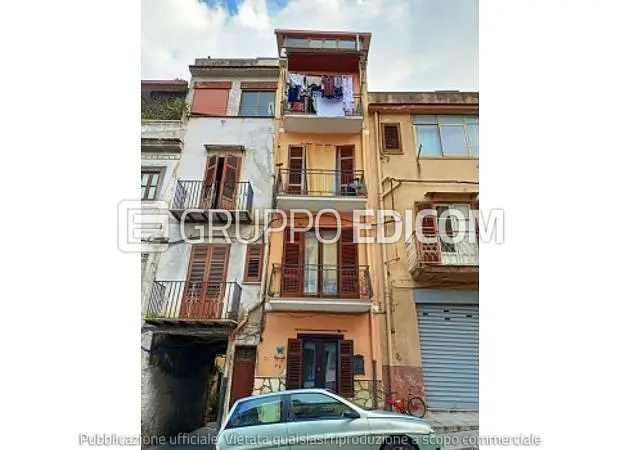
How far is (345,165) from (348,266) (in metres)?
1.38

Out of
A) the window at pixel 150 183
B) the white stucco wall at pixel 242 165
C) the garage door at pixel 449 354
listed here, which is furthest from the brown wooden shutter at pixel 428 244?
the window at pixel 150 183

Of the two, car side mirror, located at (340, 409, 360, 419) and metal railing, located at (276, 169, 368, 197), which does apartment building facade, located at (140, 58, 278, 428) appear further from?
car side mirror, located at (340, 409, 360, 419)

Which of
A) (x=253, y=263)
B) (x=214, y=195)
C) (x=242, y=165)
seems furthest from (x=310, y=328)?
(x=242, y=165)

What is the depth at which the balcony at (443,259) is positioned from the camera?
4148 mm

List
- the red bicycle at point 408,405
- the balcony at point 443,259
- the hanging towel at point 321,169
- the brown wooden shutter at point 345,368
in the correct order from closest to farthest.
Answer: the red bicycle at point 408,405 < the brown wooden shutter at point 345,368 < the balcony at point 443,259 < the hanging towel at point 321,169

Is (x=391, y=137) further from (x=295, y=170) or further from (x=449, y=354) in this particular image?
(x=449, y=354)

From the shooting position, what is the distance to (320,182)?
4910 mm

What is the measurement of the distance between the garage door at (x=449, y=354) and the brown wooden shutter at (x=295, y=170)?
6.50 ft

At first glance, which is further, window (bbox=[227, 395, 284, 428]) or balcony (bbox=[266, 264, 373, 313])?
balcony (bbox=[266, 264, 373, 313])

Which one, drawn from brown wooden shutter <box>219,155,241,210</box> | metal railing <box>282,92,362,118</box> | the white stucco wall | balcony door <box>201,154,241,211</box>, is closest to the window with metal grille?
the white stucco wall

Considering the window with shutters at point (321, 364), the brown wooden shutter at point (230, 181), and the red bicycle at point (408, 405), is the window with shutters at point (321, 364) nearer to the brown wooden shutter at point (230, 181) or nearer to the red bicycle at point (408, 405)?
the red bicycle at point (408, 405)

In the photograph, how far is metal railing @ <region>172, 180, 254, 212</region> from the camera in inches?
182

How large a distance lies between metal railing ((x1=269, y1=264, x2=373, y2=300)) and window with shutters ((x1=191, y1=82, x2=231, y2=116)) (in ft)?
7.65
